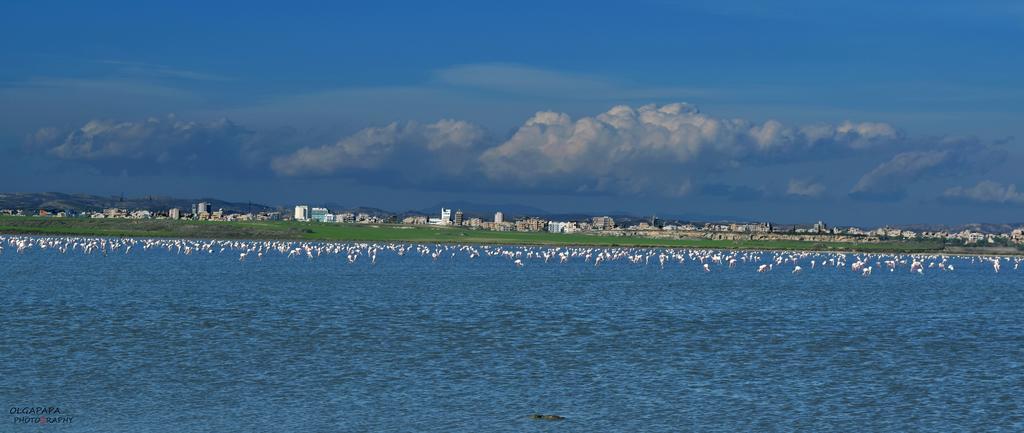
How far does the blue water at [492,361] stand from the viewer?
22312 millimetres

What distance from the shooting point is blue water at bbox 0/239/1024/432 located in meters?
22.3

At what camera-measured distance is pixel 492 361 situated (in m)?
29.8

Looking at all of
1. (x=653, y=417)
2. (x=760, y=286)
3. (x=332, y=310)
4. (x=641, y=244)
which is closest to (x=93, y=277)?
(x=332, y=310)

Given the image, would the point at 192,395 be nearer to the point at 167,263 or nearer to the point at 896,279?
the point at 167,263

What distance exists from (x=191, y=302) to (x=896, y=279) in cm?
6175

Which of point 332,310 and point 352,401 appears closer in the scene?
point 352,401

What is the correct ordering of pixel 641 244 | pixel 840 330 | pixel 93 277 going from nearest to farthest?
pixel 840 330 < pixel 93 277 < pixel 641 244

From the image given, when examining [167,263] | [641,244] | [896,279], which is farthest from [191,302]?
[641,244]

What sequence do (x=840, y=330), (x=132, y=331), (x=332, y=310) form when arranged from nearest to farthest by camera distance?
(x=132, y=331) → (x=840, y=330) → (x=332, y=310)

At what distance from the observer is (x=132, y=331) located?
115 ft

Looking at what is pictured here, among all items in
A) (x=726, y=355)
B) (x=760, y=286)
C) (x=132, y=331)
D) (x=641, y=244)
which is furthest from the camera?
(x=641, y=244)

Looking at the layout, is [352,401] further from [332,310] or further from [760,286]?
[760,286]

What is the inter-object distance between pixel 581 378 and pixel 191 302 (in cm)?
2498

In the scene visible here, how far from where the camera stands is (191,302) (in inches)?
1881
